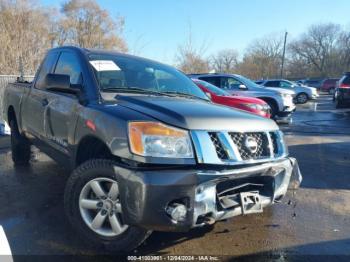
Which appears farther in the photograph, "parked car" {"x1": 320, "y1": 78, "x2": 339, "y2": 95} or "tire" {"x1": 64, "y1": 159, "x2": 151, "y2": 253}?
"parked car" {"x1": 320, "y1": 78, "x2": 339, "y2": 95}

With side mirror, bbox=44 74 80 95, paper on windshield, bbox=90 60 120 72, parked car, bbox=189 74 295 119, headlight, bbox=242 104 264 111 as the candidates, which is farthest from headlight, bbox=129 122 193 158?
parked car, bbox=189 74 295 119

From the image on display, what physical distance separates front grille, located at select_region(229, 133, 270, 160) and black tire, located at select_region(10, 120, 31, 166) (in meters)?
3.98

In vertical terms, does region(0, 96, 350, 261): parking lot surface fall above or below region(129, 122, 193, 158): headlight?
below

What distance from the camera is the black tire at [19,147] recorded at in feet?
19.4

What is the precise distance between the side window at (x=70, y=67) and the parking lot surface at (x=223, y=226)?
145 cm

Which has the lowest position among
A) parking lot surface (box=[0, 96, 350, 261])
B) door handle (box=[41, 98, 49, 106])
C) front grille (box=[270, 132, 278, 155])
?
parking lot surface (box=[0, 96, 350, 261])

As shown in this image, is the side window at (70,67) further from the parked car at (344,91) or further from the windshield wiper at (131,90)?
the parked car at (344,91)

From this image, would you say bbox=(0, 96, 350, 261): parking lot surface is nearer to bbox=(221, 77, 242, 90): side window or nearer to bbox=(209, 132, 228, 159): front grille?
bbox=(209, 132, 228, 159): front grille

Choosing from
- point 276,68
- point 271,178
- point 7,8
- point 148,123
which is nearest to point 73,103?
point 148,123

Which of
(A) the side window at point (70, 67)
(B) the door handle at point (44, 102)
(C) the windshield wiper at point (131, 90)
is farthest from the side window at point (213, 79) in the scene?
(C) the windshield wiper at point (131, 90)

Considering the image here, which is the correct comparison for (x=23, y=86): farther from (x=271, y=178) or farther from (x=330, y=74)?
(x=330, y=74)

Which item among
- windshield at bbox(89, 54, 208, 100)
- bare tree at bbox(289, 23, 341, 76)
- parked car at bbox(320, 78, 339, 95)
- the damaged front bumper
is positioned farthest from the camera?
bare tree at bbox(289, 23, 341, 76)

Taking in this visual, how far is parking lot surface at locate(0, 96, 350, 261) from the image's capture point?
3256mm

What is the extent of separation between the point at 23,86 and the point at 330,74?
264 ft
